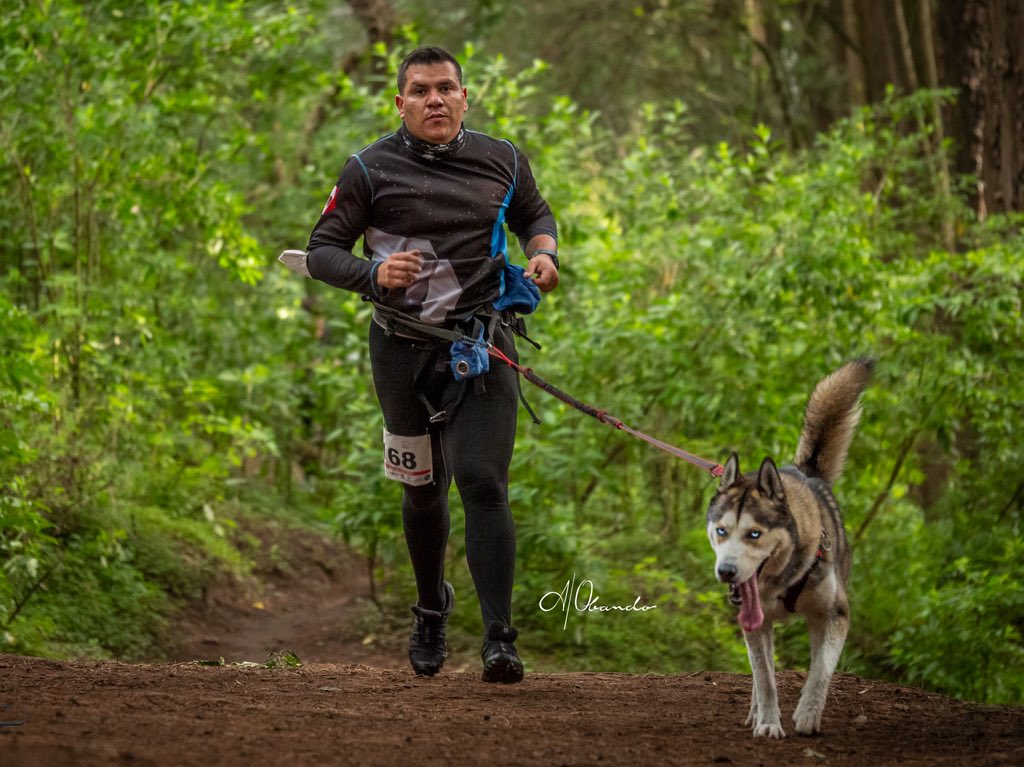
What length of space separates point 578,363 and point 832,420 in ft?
14.0

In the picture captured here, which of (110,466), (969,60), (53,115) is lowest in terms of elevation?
(110,466)

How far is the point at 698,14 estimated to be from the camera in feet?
66.4

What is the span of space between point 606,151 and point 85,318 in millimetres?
10798

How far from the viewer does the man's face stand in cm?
485

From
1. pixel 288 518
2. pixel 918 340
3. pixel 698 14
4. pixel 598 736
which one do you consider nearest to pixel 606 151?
pixel 698 14

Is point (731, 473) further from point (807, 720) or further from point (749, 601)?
point (807, 720)

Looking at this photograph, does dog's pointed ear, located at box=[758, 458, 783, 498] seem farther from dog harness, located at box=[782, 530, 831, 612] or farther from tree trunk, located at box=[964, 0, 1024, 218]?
tree trunk, located at box=[964, 0, 1024, 218]

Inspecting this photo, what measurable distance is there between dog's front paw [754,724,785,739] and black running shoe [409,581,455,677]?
1.60 m

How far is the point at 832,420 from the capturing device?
15.8 ft

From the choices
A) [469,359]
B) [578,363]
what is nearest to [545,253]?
[469,359]

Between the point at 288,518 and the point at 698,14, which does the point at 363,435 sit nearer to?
the point at 288,518

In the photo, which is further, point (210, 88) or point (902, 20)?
point (902, 20)

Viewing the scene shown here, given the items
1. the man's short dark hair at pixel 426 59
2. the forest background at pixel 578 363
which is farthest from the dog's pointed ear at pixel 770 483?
the forest background at pixel 578 363

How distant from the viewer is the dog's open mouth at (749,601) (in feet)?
13.3
